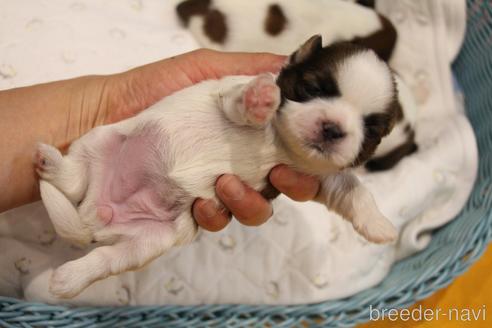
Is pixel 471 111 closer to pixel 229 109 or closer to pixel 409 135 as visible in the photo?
pixel 409 135

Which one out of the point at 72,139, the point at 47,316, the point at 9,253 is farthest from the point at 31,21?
the point at 47,316

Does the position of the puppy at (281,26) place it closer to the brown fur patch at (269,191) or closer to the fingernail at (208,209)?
the brown fur patch at (269,191)

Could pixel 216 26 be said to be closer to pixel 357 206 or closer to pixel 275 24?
pixel 275 24

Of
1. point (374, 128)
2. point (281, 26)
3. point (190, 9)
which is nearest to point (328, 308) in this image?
point (374, 128)

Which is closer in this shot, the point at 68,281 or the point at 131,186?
the point at 68,281

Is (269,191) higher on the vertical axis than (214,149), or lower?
lower

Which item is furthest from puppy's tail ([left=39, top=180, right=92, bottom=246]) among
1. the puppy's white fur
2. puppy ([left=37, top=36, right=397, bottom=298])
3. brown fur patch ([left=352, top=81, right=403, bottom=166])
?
the puppy's white fur

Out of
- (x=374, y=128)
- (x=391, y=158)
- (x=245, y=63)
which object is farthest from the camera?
(x=391, y=158)

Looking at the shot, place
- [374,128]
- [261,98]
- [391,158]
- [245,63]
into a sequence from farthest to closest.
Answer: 1. [391,158]
2. [245,63]
3. [374,128]
4. [261,98]
